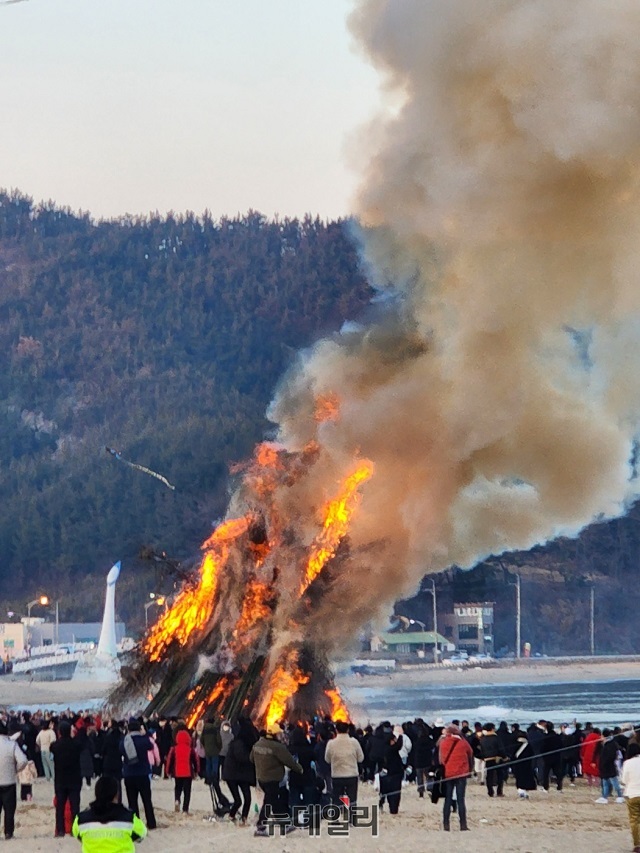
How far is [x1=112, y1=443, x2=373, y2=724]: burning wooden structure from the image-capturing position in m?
37.8

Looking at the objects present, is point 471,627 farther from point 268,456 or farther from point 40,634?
point 268,456

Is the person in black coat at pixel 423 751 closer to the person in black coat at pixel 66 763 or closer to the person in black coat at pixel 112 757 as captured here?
the person in black coat at pixel 112 757

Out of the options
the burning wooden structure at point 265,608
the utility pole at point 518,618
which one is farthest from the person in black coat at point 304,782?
the utility pole at point 518,618

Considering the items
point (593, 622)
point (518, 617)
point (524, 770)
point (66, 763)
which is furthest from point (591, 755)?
point (593, 622)

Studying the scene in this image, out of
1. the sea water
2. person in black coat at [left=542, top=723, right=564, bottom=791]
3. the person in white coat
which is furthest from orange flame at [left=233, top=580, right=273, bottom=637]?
the sea water

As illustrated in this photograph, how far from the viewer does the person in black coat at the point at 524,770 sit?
88.5 ft

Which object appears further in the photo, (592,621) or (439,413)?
(592,621)

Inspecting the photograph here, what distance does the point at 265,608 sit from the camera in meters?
39.1

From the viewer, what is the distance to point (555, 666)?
13475 cm

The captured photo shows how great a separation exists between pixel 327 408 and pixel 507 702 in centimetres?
6645

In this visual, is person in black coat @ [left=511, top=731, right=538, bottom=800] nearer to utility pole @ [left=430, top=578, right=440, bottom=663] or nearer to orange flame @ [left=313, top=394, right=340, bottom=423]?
orange flame @ [left=313, top=394, right=340, bottom=423]

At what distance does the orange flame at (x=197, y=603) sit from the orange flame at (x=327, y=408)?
3.35 metres

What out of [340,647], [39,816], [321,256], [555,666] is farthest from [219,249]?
[39,816]

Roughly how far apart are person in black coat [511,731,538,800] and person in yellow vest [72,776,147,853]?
1531 centimetres
